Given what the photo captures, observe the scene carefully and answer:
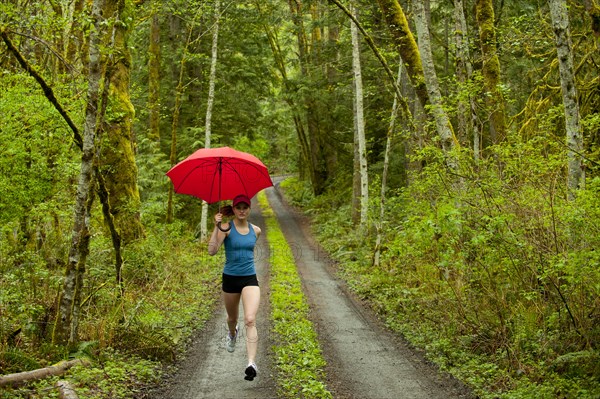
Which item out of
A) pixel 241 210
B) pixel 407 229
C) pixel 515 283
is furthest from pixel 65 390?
pixel 515 283

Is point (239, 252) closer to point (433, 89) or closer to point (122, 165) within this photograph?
point (433, 89)

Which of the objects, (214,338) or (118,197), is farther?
(118,197)

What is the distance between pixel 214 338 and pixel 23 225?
5482 mm

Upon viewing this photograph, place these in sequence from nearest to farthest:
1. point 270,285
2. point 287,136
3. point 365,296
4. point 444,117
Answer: point 444,117 < point 365,296 < point 270,285 < point 287,136

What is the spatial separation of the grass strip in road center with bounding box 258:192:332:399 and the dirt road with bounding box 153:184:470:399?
0.56 feet

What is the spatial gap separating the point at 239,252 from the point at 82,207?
212cm

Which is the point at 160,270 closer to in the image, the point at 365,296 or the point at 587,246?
the point at 365,296

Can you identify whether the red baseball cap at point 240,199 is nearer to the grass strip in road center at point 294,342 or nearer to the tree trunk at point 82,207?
the tree trunk at point 82,207

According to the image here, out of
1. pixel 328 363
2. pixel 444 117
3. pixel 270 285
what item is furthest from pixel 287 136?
pixel 328 363

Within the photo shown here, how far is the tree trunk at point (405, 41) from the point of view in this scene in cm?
1159

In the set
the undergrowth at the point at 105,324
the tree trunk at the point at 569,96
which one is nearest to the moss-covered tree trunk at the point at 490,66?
the tree trunk at the point at 569,96

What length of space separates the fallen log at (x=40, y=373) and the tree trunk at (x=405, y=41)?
8684mm

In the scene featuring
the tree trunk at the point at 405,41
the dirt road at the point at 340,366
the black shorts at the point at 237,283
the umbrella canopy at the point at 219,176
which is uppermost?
the tree trunk at the point at 405,41

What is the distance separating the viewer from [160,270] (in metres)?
13.4
